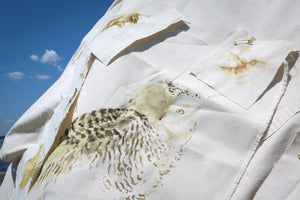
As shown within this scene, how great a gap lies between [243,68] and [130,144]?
352 millimetres

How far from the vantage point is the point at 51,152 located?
0.63 metres

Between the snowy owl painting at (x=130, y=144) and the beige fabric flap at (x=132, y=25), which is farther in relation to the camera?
the beige fabric flap at (x=132, y=25)

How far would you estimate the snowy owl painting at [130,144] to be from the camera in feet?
1.68

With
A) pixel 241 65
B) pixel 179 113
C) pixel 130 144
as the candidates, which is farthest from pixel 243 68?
pixel 130 144

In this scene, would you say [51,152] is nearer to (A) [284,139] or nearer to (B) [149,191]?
(B) [149,191]

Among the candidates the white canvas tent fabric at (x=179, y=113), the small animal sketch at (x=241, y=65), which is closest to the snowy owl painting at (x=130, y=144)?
the white canvas tent fabric at (x=179, y=113)

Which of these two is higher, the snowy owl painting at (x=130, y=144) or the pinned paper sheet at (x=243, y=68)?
the pinned paper sheet at (x=243, y=68)

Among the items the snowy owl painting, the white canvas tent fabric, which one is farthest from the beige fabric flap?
the snowy owl painting

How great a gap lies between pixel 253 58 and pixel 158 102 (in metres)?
0.28

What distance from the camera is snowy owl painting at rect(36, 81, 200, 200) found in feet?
1.68

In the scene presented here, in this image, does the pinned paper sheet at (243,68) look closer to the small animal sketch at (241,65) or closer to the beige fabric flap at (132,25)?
the small animal sketch at (241,65)

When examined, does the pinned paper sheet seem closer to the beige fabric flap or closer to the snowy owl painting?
the snowy owl painting

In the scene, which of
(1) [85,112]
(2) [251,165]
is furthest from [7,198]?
(2) [251,165]

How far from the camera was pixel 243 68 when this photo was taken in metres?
0.58
